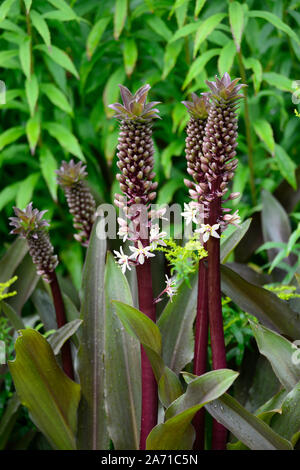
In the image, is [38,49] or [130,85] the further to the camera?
[130,85]

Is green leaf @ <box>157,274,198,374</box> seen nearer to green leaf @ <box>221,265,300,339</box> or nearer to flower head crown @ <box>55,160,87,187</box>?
green leaf @ <box>221,265,300,339</box>

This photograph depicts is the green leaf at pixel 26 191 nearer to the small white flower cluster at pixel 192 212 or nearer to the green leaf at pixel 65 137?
the green leaf at pixel 65 137

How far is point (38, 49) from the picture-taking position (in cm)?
218

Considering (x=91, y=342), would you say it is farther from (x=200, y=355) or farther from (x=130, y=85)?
(x=130, y=85)

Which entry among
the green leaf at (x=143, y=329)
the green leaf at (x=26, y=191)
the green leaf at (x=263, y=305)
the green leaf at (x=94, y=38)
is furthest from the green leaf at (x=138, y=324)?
the green leaf at (x=94, y=38)

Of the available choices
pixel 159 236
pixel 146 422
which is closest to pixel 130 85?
pixel 159 236

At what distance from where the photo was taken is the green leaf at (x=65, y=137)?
82.5 inches

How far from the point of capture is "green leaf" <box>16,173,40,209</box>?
217cm

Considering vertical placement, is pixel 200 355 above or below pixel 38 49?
below

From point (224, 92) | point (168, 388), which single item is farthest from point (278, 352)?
point (224, 92)

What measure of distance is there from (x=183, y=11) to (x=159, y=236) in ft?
4.13

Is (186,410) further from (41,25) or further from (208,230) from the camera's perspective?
(41,25)

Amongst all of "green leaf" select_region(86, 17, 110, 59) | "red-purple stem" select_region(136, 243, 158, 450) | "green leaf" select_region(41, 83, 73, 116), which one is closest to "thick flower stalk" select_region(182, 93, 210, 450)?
"red-purple stem" select_region(136, 243, 158, 450)

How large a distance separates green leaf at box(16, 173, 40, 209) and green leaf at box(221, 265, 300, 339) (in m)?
1.02
